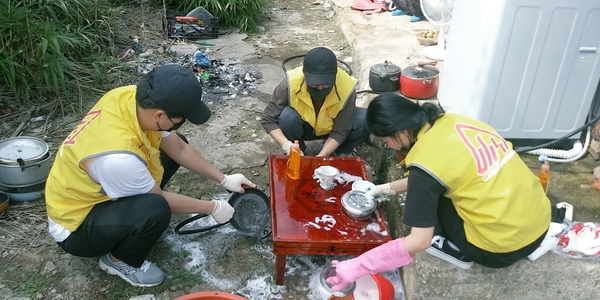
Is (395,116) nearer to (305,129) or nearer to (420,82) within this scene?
(305,129)

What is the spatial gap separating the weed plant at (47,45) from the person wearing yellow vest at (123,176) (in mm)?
2072

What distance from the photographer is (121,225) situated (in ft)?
7.50

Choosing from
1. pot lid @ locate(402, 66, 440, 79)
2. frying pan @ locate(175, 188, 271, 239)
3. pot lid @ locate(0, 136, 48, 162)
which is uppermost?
pot lid @ locate(402, 66, 440, 79)

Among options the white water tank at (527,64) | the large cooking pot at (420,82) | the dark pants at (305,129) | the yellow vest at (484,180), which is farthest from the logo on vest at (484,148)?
the large cooking pot at (420,82)

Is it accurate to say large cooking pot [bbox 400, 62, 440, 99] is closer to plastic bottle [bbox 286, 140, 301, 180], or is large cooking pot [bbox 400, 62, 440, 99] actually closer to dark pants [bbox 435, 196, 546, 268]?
plastic bottle [bbox 286, 140, 301, 180]

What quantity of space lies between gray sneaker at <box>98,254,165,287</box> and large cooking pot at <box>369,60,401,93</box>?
7.32ft

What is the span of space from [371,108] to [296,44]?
4440mm

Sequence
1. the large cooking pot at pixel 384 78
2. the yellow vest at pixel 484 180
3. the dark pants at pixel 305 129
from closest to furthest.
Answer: the yellow vest at pixel 484 180, the dark pants at pixel 305 129, the large cooking pot at pixel 384 78

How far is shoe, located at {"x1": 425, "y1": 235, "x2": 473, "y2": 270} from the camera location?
7.61ft

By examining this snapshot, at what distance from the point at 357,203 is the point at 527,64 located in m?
1.35

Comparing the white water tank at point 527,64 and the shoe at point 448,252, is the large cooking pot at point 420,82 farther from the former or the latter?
the shoe at point 448,252

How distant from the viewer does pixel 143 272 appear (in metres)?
2.56

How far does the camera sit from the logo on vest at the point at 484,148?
1940 mm

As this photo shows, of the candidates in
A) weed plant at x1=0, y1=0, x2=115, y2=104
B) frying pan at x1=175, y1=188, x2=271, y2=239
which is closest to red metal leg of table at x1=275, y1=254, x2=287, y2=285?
frying pan at x1=175, y1=188, x2=271, y2=239
